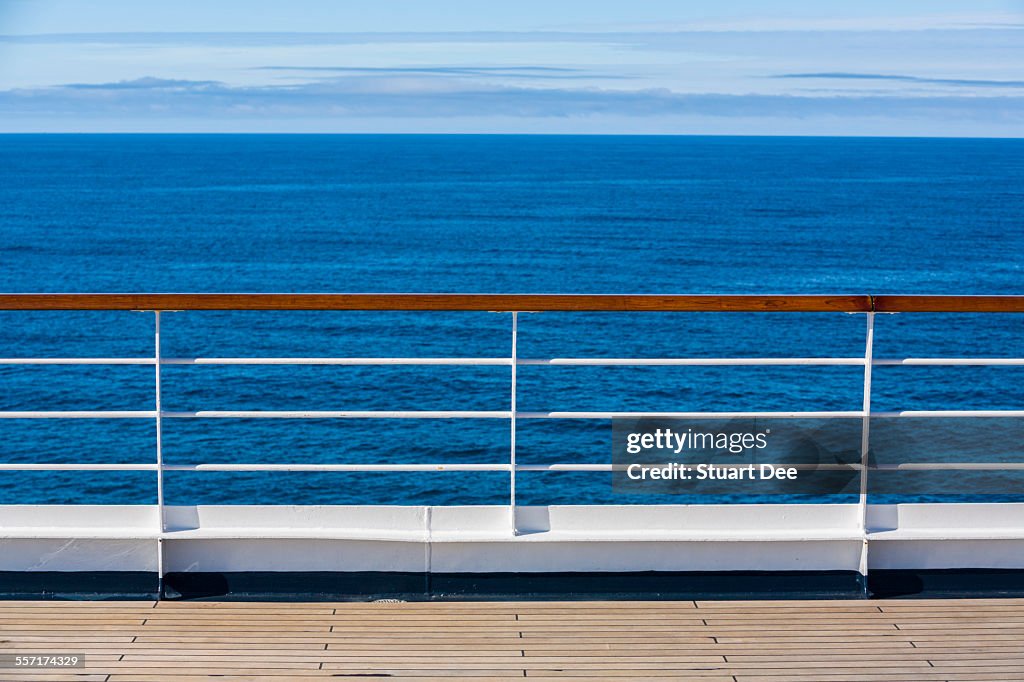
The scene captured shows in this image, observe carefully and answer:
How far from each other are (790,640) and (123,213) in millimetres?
67296

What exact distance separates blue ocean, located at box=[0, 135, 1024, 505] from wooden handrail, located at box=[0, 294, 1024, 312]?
1645 centimetres

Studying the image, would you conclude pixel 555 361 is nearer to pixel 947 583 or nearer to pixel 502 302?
pixel 502 302

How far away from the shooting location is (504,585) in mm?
3271

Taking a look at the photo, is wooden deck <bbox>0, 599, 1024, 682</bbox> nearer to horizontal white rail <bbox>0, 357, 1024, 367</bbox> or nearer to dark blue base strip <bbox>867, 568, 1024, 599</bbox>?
dark blue base strip <bbox>867, 568, 1024, 599</bbox>

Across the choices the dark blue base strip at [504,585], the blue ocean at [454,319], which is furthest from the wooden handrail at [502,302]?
the blue ocean at [454,319]

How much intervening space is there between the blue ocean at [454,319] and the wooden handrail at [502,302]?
648 inches

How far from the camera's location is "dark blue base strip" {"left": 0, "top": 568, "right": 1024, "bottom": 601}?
128 inches

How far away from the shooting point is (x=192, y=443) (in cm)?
2189

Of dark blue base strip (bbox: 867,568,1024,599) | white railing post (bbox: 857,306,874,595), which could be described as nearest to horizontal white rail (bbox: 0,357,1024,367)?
white railing post (bbox: 857,306,874,595)

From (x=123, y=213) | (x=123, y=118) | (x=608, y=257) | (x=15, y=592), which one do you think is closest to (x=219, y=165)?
(x=123, y=118)

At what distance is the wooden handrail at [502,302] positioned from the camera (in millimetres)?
2996

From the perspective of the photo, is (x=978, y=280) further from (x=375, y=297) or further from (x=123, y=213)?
(x=123, y=213)

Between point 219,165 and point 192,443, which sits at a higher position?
point 219,165

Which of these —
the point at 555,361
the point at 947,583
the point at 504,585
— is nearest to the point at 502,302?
the point at 555,361
